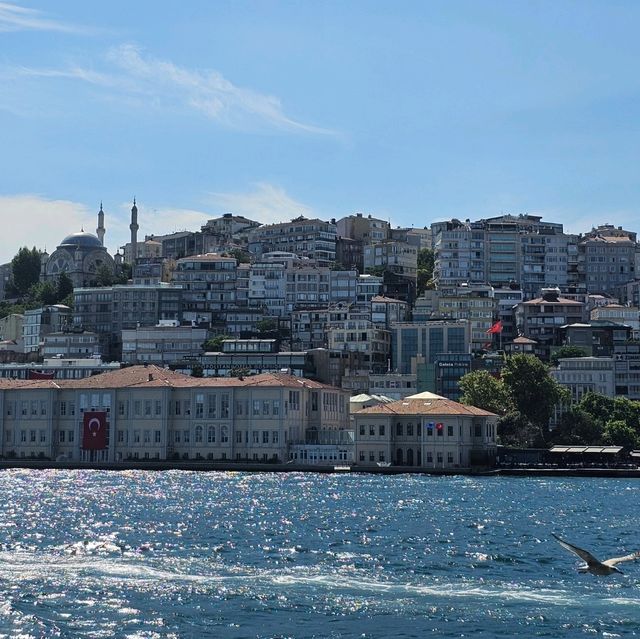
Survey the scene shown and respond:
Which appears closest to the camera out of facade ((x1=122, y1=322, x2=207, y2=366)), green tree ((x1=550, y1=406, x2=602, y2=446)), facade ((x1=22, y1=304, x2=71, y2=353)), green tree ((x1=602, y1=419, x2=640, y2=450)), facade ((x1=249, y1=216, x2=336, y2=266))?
green tree ((x1=602, y1=419, x2=640, y2=450))

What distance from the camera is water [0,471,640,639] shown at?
35.1m

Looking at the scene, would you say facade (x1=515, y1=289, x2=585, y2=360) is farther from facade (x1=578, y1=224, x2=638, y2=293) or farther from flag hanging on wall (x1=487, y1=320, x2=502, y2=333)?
facade (x1=578, y1=224, x2=638, y2=293)

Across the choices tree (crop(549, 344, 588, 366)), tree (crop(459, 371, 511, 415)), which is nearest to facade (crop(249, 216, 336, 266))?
tree (crop(549, 344, 588, 366))

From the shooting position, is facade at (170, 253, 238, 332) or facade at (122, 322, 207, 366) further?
facade at (170, 253, 238, 332)

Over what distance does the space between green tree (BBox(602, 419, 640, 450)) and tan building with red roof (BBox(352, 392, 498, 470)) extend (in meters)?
10.9

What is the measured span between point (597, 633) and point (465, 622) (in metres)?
3.36

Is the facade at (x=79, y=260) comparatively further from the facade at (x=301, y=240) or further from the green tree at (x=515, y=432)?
the green tree at (x=515, y=432)

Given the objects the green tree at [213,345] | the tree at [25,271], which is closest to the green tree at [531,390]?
the green tree at [213,345]

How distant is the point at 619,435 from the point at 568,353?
24584 millimetres

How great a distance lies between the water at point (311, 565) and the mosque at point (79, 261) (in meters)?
99.7

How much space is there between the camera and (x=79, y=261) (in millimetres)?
174750

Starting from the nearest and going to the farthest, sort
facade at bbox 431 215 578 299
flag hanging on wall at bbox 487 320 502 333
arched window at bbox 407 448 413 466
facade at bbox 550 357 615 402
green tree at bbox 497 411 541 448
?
arched window at bbox 407 448 413 466, green tree at bbox 497 411 541 448, facade at bbox 550 357 615 402, flag hanging on wall at bbox 487 320 502 333, facade at bbox 431 215 578 299

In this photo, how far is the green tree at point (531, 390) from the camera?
10619 cm

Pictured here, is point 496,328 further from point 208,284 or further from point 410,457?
point 410,457
